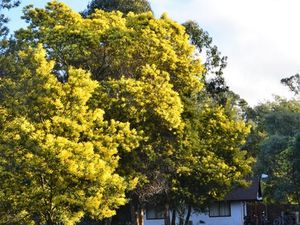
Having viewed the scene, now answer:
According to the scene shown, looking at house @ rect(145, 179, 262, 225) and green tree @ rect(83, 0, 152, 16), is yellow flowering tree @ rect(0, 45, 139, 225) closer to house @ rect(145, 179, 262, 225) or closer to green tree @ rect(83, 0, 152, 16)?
green tree @ rect(83, 0, 152, 16)

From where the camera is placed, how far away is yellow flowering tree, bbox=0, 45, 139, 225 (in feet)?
54.9

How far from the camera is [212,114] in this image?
28156 mm

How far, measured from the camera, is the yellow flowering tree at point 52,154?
54.9 ft

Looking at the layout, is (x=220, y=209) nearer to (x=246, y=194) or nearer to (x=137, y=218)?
(x=246, y=194)

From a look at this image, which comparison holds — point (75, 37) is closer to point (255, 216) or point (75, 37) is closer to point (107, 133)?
point (107, 133)

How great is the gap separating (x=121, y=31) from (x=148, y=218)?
1007 inches

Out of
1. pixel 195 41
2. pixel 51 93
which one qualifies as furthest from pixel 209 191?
pixel 51 93

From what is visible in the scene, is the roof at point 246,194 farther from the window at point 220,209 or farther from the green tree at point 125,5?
the green tree at point 125,5

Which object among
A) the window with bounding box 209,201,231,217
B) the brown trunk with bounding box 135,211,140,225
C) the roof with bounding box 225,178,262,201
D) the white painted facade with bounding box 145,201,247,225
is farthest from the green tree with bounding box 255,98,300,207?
the brown trunk with bounding box 135,211,140,225

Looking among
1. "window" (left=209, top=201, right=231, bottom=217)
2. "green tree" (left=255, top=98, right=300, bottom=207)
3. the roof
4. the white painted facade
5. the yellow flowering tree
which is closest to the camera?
the yellow flowering tree

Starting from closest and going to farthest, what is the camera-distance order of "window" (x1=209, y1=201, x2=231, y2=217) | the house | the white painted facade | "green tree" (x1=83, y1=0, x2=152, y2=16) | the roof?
"green tree" (x1=83, y1=0, x2=152, y2=16) < the roof < the house < the white painted facade < "window" (x1=209, y1=201, x2=231, y2=217)

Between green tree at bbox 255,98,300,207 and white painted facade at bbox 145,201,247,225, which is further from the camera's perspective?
white painted facade at bbox 145,201,247,225

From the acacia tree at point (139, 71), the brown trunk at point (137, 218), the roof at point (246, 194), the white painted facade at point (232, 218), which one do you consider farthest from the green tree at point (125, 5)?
the white painted facade at point (232, 218)

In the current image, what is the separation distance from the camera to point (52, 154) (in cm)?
1645
